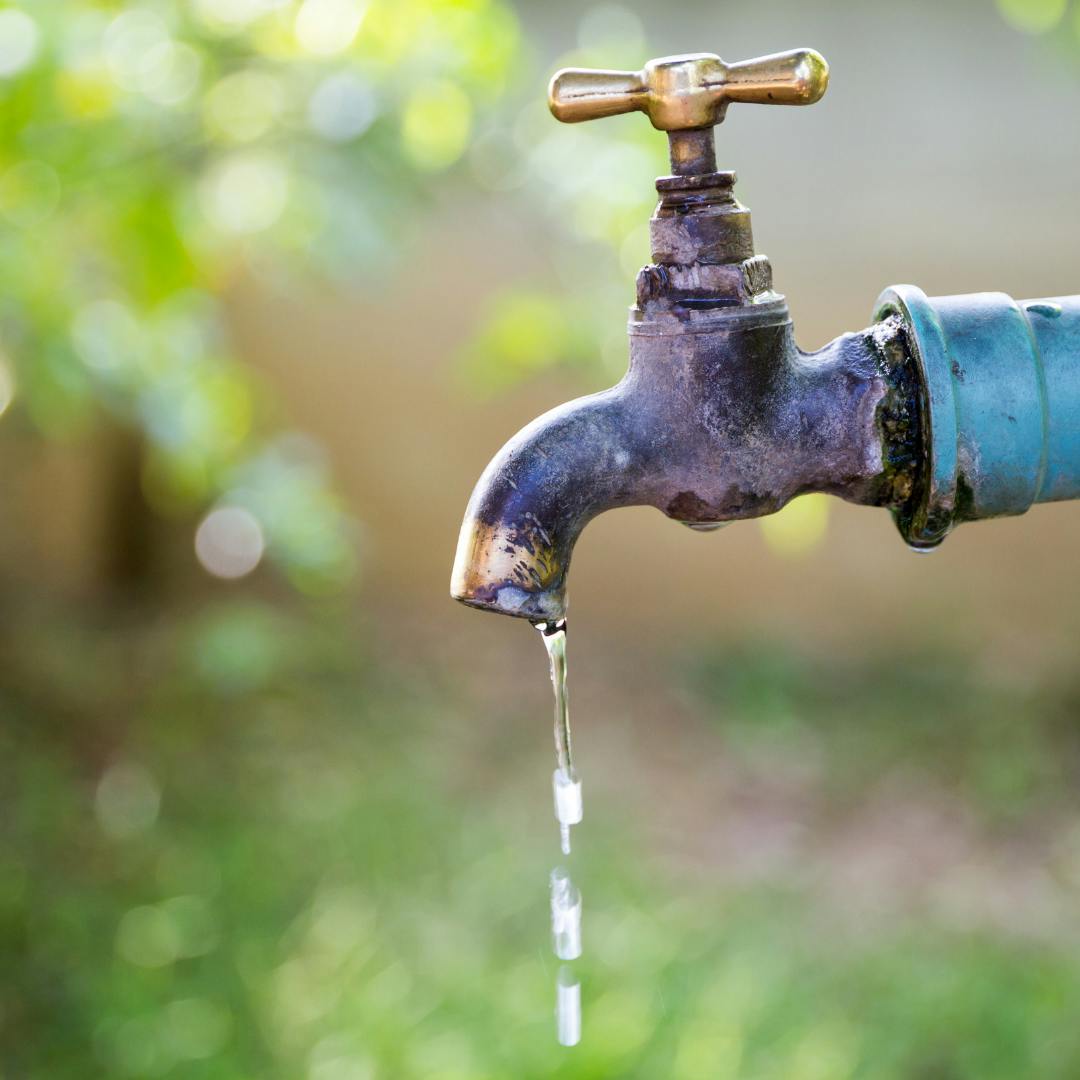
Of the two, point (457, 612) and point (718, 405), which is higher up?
point (718, 405)

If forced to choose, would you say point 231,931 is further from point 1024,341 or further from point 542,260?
point 1024,341

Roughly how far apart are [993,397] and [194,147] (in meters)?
1.16

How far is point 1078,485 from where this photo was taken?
0.83 meters

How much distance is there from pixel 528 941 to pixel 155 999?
24.6 inches

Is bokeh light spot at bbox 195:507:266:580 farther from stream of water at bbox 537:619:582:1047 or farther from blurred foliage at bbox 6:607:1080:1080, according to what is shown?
stream of water at bbox 537:619:582:1047

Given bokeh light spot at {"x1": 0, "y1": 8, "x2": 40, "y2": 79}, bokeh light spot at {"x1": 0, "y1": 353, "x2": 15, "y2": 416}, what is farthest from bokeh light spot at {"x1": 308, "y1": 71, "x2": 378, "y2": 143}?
bokeh light spot at {"x1": 0, "y1": 353, "x2": 15, "y2": 416}

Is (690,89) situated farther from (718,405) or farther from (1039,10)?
(1039,10)

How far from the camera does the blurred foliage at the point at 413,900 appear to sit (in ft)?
6.82

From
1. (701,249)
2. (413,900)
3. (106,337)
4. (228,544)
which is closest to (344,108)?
(106,337)

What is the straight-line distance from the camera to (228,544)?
2504mm

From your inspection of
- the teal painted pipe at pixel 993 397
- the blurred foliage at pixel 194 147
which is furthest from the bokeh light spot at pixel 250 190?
the teal painted pipe at pixel 993 397

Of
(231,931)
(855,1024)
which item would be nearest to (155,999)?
(231,931)

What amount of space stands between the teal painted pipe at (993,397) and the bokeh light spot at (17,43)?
100 cm

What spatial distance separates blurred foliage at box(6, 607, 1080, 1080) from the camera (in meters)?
2.08
